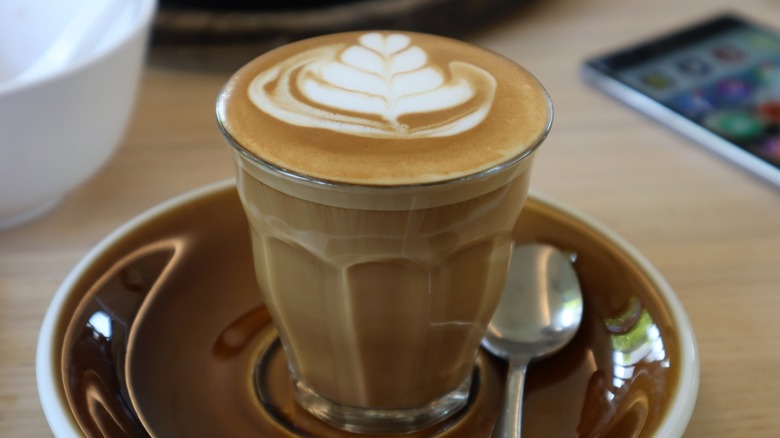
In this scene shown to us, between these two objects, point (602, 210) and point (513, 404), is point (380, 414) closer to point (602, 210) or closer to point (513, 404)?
point (513, 404)

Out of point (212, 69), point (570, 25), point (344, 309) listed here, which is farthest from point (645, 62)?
point (344, 309)

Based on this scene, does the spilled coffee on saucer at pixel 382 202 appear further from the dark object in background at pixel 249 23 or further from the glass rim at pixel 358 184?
the dark object in background at pixel 249 23

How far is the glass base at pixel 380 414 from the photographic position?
45cm

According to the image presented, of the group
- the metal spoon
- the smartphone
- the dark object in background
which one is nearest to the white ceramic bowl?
Answer: the dark object in background

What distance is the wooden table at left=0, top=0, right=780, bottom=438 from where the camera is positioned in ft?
1.62

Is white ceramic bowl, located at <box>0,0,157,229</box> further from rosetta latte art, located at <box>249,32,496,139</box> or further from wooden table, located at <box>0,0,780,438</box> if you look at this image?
rosetta latte art, located at <box>249,32,496,139</box>

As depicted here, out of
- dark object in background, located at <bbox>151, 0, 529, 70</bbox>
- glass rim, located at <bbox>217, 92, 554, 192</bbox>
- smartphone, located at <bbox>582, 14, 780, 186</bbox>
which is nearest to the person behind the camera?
glass rim, located at <bbox>217, 92, 554, 192</bbox>

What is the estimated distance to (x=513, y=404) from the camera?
1.45 feet

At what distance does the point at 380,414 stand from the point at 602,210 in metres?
0.31

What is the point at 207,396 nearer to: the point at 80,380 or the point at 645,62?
the point at 80,380

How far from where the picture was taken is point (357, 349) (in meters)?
0.42

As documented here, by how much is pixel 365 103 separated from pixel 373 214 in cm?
7

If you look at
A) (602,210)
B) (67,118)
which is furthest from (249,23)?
(602,210)

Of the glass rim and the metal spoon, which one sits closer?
the glass rim
